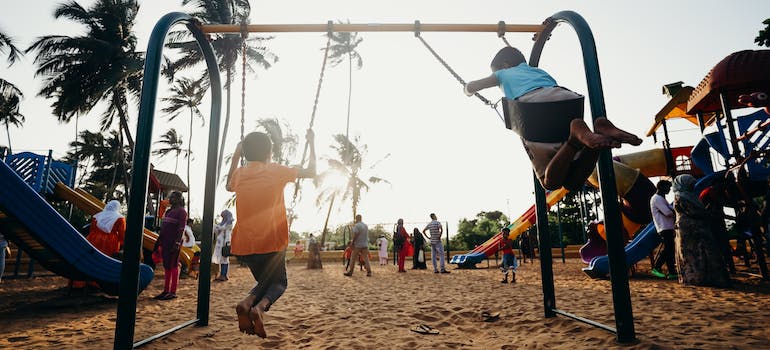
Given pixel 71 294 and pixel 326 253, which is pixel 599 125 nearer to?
pixel 71 294

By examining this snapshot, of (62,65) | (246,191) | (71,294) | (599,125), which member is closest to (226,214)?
(71,294)

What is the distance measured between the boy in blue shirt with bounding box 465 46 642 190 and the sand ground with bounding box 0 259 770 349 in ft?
4.71

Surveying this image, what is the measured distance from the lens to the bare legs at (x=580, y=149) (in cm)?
240

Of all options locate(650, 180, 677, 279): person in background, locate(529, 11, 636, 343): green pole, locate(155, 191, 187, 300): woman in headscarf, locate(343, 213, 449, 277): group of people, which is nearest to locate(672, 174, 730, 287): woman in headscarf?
locate(650, 180, 677, 279): person in background

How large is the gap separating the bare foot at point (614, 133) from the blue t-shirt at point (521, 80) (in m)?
0.60

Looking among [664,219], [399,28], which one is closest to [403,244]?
[664,219]

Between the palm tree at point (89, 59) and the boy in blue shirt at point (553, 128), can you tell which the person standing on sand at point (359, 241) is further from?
the palm tree at point (89, 59)

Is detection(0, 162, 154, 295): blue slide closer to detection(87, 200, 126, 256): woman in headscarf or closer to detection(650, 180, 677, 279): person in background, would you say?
detection(87, 200, 126, 256): woman in headscarf

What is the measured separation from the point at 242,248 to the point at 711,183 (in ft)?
29.5

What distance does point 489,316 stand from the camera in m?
4.23

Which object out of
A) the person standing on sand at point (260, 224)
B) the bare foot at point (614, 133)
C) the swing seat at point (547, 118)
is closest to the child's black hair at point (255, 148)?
the person standing on sand at point (260, 224)

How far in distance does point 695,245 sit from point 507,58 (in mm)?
5459

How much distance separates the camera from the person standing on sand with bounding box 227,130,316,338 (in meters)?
2.71

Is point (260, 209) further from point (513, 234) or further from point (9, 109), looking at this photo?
point (9, 109)
